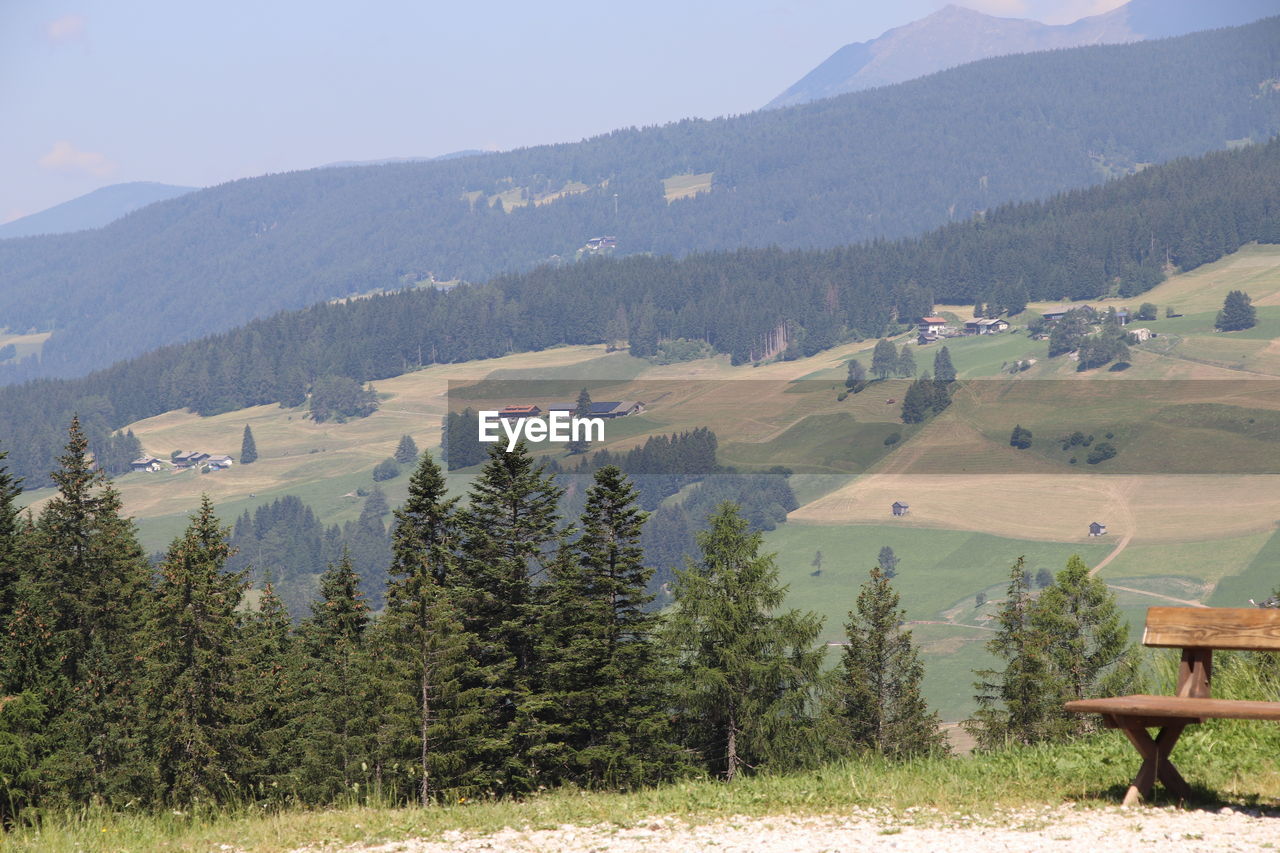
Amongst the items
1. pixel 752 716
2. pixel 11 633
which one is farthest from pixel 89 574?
pixel 752 716

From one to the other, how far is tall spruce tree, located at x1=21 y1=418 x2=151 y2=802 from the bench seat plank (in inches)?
1135

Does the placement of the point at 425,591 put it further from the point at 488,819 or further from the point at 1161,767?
the point at 1161,767

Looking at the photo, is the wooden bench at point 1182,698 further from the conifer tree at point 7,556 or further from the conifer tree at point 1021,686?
the conifer tree at point 1021,686

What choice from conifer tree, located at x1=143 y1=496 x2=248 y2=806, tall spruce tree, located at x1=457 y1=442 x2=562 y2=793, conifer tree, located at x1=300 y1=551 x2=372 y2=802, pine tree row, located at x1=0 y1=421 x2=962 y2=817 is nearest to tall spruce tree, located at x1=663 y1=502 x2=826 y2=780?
pine tree row, located at x1=0 y1=421 x2=962 y2=817

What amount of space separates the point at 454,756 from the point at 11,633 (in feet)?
46.1

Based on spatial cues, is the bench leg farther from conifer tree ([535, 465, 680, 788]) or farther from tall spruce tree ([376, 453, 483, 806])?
tall spruce tree ([376, 453, 483, 806])

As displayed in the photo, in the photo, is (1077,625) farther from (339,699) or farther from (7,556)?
(7,556)

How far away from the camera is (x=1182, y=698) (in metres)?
10.9

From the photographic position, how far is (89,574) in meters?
44.8

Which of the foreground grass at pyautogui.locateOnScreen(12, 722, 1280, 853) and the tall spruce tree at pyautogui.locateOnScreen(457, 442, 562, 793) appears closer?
the foreground grass at pyautogui.locateOnScreen(12, 722, 1280, 853)

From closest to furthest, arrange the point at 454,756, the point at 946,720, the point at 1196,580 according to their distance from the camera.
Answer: the point at 454,756
the point at 946,720
the point at 1196,580

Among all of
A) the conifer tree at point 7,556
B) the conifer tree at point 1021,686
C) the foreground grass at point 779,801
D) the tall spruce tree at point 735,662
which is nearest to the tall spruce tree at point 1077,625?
the conifer tree at point 1021,686

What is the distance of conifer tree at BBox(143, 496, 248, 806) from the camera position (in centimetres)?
3662

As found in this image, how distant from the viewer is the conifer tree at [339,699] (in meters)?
39.5
